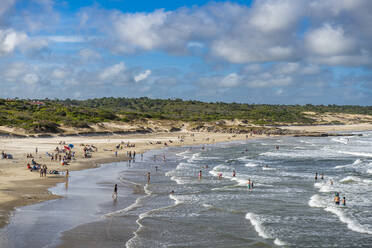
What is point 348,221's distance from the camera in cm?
2439

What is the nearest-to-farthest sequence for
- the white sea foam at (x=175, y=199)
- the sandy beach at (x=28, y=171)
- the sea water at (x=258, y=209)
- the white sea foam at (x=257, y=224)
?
the sea water at (x=258, y=209)
the white sea foam at (x=257, y=224)
the sandy beach at (x=28, y=171)
the white sea foam at (x=175, y=199)

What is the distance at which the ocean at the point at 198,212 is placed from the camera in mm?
19797

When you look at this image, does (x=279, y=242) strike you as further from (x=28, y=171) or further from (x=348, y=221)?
(x=28, y=171)

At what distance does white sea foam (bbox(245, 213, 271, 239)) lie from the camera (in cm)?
2114

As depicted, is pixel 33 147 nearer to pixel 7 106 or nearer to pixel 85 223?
pixel 85 223

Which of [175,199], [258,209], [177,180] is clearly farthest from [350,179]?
[175,199]

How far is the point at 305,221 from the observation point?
2411 cm

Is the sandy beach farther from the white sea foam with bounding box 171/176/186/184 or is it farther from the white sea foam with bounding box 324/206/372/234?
the white sea foam with bounding box 324/206/372/234

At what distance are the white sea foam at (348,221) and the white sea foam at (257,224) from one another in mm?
5247

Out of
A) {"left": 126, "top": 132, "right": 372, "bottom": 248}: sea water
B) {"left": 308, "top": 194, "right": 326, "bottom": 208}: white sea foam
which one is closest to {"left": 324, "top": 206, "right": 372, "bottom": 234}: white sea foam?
{"left": 126, "top": 132, "right": 372, "bottom": 248}: sea water

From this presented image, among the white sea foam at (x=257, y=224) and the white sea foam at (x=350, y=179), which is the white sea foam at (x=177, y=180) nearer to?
the white sea foam at (x=257, y=224)

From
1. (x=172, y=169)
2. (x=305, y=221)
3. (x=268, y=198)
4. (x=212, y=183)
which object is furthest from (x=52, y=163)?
(x=305, y=221)

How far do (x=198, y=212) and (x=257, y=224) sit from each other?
14.2ft

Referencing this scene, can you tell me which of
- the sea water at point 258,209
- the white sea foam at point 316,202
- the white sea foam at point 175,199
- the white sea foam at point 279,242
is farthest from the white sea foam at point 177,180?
the white sea foam at point 279,242
